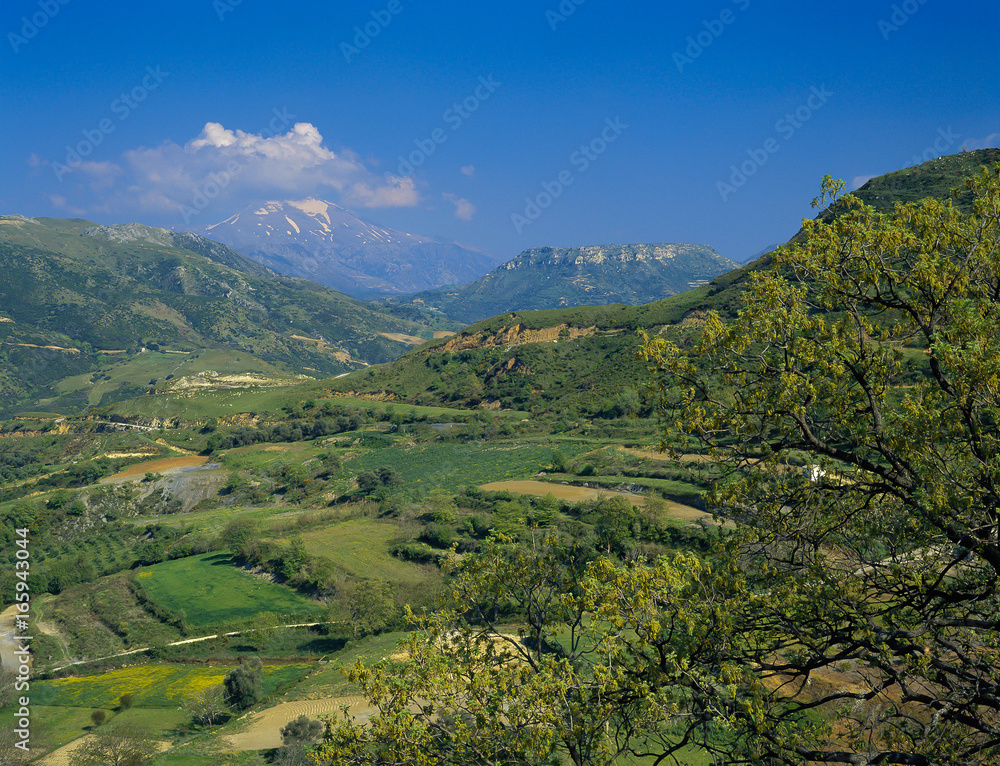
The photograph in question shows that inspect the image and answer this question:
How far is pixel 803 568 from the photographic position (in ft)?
27.7

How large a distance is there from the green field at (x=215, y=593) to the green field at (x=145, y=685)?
576 centimetres

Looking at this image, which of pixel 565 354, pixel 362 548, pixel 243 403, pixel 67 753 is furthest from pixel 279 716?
pixel 243 403

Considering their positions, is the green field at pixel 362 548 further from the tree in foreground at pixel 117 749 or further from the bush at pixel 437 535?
the tree in foreground at pixel 117 749

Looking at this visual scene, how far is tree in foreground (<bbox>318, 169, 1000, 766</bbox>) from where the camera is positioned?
24.4 ft

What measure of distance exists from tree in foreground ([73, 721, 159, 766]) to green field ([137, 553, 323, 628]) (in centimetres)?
1552

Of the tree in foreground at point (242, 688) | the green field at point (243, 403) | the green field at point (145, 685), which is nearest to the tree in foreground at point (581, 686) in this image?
A: the tree in foreground at point (242, 688)

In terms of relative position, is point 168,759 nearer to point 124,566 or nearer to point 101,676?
point 101,676

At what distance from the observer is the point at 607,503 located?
157 ft

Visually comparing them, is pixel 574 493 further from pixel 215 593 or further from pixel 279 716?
pixel 279 716

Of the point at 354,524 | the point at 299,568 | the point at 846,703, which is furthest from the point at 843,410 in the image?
the point at 354,524

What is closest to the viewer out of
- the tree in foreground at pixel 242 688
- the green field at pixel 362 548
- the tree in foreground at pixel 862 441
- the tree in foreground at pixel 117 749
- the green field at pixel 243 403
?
the tree in foreground at pixel 862 441

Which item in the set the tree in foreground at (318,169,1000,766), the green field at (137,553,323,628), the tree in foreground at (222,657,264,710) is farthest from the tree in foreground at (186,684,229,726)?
the tree in foreground at (318,169,1000,766)

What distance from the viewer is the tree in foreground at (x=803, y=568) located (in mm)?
7426

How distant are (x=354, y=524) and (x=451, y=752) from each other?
55.1m
